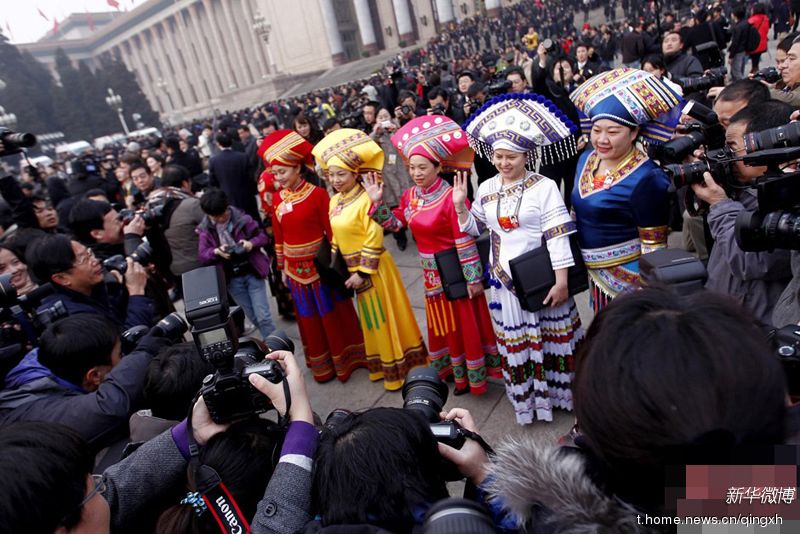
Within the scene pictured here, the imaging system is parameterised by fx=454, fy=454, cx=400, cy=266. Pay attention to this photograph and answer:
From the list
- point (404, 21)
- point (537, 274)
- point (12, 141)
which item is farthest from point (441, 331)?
point (404, 21)

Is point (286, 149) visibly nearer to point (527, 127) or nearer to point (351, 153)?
point (351, 153)

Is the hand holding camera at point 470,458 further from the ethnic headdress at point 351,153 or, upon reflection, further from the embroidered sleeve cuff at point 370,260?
the ethnic headdress at point 351,153

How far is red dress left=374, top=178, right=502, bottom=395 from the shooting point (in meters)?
2.94

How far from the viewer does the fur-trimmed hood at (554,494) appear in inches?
31.6

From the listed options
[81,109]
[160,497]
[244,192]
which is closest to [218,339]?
[160,497]

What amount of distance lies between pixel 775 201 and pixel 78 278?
3.23m

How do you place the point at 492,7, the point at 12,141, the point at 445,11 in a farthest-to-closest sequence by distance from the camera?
the point at 445,11 → the point at 492,7 → the point at 12,141

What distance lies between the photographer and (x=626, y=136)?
2217 mm

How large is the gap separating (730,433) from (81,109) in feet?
220

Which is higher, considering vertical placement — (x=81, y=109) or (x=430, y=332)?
(x=81, y=109)

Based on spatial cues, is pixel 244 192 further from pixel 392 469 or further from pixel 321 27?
pixel 321 27

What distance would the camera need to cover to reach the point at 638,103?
216 centimetres

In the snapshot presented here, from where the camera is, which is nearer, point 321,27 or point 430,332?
point 430,332

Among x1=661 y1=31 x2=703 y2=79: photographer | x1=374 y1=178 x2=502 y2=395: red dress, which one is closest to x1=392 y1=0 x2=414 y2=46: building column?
x1=661 y1=31 x2=703 y2=79: photographer
